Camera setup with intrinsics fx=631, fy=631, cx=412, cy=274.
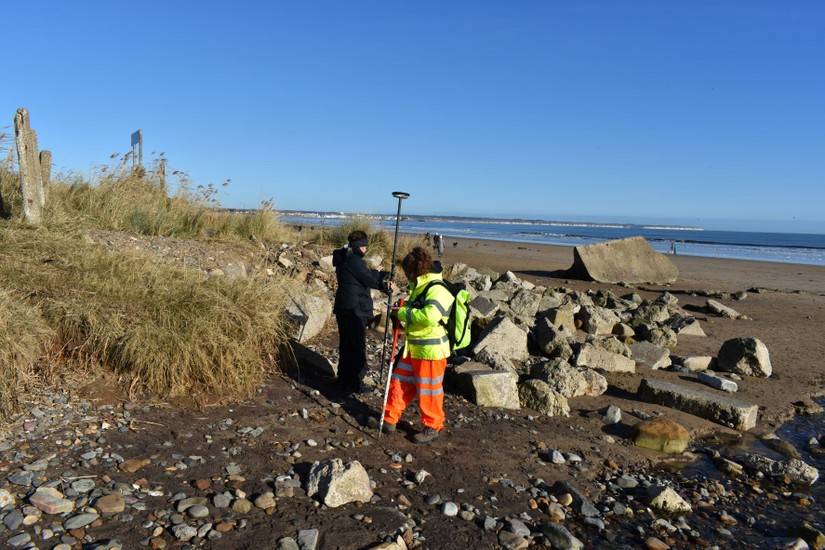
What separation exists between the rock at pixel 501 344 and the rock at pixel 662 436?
6.09 feet

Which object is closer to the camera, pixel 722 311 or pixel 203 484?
pixel 203 484

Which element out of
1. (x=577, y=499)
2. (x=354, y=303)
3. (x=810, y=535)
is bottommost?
(x=810, y=535)

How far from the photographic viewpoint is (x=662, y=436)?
6.05m

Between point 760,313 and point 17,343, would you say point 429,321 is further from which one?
point 760,313

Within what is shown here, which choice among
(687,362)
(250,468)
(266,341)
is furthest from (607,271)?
(250,468)

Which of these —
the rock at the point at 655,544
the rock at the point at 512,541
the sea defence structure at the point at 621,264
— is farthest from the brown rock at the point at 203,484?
the sea defence structure at the point at 621,264

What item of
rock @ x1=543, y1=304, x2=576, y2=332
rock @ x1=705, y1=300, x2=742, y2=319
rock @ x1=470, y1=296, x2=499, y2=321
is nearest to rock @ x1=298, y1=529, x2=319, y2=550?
rock @ x1=470, y1=296, x2=499, y2=321

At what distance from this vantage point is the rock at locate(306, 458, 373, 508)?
431cm

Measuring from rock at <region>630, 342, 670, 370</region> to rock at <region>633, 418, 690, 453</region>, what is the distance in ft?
9.21

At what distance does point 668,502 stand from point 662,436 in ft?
4.36

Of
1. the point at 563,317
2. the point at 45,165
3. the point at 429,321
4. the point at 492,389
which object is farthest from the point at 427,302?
the point at 45,165

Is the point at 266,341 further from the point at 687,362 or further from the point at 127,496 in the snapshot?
the point at 687,362

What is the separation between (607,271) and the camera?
18000 mm

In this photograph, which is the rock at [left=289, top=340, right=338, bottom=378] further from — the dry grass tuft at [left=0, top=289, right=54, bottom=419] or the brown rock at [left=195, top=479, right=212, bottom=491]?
the brown rock at [left=195, top=479, right=212, bottom=491]
